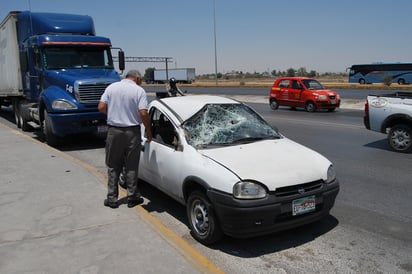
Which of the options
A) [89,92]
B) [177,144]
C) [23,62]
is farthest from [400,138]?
[23,62]

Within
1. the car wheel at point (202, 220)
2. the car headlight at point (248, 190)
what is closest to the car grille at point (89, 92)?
the car wheel at point (202, 220)

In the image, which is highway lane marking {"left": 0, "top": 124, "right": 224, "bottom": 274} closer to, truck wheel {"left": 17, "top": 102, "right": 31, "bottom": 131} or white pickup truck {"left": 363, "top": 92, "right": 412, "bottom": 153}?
white pickup truck {"left": 363, "top": 92, "right": 412, "bottom": 153}

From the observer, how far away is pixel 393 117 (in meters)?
9.38

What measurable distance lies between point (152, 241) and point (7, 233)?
1.71 m

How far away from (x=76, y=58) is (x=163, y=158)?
7.34 m

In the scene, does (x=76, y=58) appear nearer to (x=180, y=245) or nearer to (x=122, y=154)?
(x=122, y=154)

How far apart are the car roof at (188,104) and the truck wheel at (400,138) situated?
5.45m

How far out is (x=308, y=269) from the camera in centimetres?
371

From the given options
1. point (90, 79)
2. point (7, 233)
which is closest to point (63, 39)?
point (90, 79)

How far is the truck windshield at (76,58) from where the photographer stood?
11.0 metres

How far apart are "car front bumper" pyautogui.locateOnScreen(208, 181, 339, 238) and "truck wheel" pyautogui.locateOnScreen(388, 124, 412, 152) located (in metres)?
6.30

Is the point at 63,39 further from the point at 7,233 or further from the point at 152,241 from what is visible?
the point at 152,241

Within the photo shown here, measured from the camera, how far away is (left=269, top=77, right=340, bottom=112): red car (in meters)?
19.8

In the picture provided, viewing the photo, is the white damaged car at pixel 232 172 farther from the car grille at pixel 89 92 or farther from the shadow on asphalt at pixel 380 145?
the shadow on asphalt at pixel 380 145
